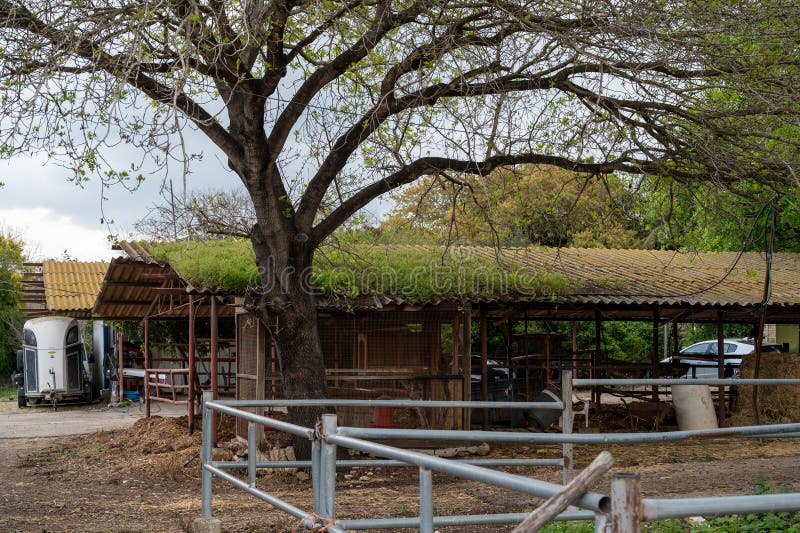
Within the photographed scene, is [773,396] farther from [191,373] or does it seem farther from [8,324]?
[8,324]

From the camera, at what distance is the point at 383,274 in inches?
500

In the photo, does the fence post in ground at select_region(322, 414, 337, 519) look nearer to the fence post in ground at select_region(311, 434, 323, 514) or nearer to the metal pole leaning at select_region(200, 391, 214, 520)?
the fence post in ground at select_region(311, 434, 323, 514)

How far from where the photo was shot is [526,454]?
13.0 metres

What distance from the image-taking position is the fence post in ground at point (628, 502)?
7.04 feet

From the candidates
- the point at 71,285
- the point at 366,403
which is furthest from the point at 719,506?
the point at 71,285

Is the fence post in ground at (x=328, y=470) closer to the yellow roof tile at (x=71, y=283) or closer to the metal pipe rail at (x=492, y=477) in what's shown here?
the metal pipe rail at (x=492, y=477)

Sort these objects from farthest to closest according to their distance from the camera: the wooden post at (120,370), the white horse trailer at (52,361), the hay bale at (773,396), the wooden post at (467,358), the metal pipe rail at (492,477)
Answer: the white horse trailer at (52,361) < the wooden post at (120,370) < the hay bale at (773,396) < the wooden post at (467,358) < the metal pipe rail at (492,477)

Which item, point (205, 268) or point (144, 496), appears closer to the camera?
point (144, 496)

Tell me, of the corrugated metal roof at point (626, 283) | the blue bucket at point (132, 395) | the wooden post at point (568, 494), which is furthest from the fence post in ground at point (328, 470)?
the blue bucket at point (132, 395)

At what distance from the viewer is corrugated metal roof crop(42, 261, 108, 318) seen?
2225cm

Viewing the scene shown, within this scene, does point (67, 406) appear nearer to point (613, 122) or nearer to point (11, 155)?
point (11, 155)

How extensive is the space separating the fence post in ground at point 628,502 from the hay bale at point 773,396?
44.6ft

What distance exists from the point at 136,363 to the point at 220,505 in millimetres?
18759

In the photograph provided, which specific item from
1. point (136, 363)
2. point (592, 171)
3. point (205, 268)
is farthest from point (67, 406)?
point (592, 171)
